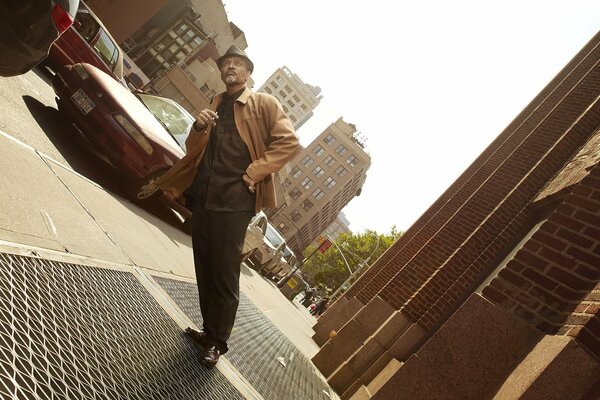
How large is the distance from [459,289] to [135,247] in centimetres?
444

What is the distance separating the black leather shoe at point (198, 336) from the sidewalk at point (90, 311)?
5 cm

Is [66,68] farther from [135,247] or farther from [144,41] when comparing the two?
[144,41]

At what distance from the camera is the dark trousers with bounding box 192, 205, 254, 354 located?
2551 mm

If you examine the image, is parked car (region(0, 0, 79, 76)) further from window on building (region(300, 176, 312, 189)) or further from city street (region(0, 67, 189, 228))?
window on building (region(300, 176, 312, 189))

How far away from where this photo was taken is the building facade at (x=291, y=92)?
12175cm

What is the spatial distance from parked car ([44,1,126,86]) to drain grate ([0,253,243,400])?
5993 millimetres

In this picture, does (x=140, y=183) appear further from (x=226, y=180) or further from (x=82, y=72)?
(x=226, y=180)

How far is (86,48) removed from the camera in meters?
7.10

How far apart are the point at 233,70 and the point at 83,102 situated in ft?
11.1

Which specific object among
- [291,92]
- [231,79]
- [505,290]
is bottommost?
[231,79]

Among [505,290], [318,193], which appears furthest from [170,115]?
[318,193]

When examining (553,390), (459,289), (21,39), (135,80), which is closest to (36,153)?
(21,39)

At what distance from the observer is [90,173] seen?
507 centimetres

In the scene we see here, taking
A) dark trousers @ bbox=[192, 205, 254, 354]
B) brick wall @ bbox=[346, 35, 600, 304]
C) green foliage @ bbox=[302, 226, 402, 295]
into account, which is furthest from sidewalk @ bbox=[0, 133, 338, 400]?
green foliage @ bbox=[302, 226, 402, 295]
